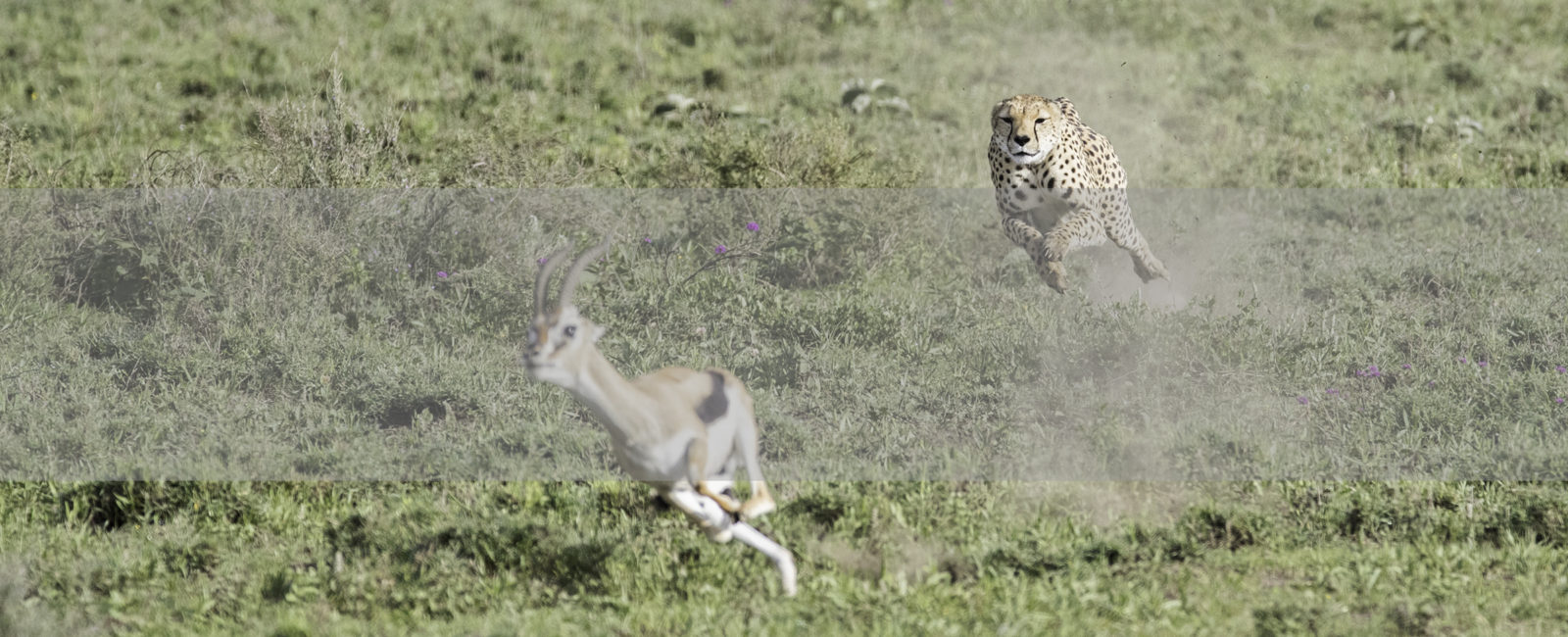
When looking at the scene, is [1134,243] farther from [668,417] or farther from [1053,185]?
[668,417]

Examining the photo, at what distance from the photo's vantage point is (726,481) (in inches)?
204

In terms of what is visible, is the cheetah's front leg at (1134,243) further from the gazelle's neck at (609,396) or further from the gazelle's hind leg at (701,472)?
the gazelle's neck at (609,396)

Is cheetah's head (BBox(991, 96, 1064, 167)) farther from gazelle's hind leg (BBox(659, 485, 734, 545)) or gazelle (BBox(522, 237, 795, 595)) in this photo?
gazelle's hind leg (BBox(659, 485, 734, 545))

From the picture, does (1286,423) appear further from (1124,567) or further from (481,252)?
(481,252)

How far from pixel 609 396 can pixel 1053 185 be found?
381 cm

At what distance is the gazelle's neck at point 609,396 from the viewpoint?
475 cm

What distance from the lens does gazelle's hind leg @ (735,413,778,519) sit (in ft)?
16.8

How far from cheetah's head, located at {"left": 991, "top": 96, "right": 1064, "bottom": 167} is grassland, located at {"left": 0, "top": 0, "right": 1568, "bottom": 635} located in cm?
103

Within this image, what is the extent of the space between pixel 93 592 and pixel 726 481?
8.87 feet

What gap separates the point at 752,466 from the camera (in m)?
5.24

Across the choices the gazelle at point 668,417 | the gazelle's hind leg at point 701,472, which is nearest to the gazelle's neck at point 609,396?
the gazelle at point 668,417

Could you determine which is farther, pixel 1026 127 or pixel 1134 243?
pixel 1134 243

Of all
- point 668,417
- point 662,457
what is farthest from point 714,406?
point 662,457

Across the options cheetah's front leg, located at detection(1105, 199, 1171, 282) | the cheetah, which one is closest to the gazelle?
the cheetah
